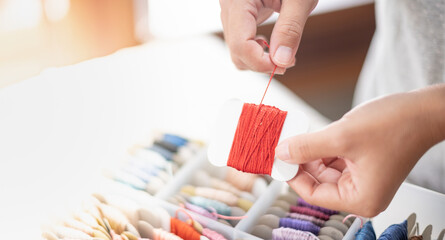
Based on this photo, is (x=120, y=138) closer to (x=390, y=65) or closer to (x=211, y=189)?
(x=211, y=189)

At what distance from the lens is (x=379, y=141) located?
1.08 metres

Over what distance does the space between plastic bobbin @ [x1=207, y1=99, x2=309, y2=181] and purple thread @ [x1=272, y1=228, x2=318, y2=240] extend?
0.79 ft

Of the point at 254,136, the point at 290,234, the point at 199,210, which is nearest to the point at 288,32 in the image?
the point at 254,136

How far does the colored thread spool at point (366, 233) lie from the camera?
4.28 ft

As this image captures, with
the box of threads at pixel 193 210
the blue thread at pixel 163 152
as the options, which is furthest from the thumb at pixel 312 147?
the blue thread at pixel 163 152

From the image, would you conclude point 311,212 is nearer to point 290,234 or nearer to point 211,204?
point 290,234

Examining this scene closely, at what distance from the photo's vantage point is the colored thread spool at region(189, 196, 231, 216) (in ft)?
5.53

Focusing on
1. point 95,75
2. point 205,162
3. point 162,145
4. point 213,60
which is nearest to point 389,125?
point 205,162

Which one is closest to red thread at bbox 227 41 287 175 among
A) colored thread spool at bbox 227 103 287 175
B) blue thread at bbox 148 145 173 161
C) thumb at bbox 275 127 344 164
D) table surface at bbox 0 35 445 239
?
colored thread spool at bbox 227 103 287 175

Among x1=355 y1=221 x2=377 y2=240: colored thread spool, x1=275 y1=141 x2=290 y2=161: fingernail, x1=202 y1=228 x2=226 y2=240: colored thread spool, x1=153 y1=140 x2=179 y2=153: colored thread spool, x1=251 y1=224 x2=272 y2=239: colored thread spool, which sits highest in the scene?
x1=275 y1=141 x2=290 y2=161: fingernail

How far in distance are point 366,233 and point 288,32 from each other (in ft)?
1.96

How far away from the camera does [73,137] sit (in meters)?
1.85

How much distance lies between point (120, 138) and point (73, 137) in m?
0.23

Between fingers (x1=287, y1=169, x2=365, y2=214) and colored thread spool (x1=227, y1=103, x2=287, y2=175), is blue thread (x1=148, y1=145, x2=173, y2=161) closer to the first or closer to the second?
colored thread spool (x1=227, y1=103, x2=287, y2=175)
